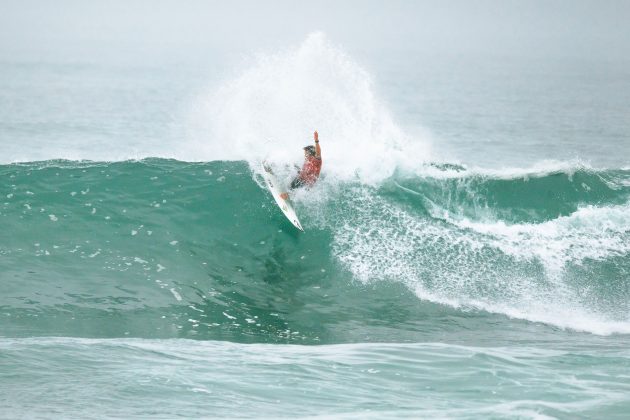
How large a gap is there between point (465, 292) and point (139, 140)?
24961 mm

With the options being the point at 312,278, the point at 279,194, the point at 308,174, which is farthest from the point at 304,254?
the point at 308,174

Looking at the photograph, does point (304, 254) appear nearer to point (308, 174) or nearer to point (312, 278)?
point (312, 278)

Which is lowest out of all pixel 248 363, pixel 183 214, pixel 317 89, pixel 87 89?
pixel 248 363

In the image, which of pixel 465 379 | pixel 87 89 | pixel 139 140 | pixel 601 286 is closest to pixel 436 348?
pixel 465 379

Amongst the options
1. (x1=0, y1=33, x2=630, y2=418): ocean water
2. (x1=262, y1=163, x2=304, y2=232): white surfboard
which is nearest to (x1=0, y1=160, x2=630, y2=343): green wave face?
(x1=0, y1=33, x2=630, y2=418): ocean water

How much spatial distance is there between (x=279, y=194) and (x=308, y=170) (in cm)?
101

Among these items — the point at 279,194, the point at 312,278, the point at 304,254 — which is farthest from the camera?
the point at 279,194

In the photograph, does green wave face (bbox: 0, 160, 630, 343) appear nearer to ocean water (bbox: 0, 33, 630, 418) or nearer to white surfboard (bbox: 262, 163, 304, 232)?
ocean water (bbox: 0, 33, 630, 418)

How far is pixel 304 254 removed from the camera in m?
19.9

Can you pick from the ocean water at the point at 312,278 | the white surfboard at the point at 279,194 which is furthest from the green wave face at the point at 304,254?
the white surfboard at the point at 279,194

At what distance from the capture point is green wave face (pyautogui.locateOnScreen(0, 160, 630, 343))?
16.9 m

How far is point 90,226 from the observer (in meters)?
20.2

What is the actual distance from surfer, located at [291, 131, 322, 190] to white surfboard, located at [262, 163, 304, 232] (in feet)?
1.41

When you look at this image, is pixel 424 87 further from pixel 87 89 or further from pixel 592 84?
pixel 87 89
